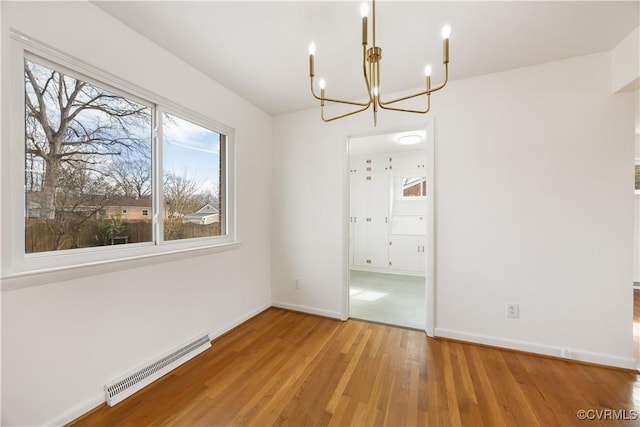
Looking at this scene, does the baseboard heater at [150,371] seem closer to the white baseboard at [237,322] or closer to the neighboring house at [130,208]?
the white baseboard at [237,322]

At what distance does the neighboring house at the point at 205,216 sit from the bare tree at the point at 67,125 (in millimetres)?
758

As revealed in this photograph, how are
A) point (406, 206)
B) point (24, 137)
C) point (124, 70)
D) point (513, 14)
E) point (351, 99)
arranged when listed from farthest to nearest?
1. point (406, 206)
2. point (351, 99)
3. point (124, 70)
4. point (513, 14)
5. point (24, 137)

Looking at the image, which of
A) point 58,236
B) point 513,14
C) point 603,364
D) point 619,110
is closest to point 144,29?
point 58,236

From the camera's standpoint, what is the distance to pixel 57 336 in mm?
1383

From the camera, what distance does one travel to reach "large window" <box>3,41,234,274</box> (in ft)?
4.40

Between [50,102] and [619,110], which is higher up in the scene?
[619,110]

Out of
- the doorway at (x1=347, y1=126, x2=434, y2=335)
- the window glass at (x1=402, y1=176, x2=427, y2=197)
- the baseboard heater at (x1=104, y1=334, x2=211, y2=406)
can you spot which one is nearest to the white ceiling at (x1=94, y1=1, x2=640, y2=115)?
the doorway at (x1=347, y1=126, x2=434, y2=335)

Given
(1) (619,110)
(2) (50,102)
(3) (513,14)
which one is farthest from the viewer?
(1) (619,110)

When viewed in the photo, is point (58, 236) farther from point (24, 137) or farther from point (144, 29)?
point (144, 29)

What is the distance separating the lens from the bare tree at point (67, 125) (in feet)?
4.50

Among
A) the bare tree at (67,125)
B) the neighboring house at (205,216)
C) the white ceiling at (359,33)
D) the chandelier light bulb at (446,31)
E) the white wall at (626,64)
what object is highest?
the white ceiling at (359,33)

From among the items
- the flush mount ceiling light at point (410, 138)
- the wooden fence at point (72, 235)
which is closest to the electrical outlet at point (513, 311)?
the flush mount ceiling light at point (410, 138)

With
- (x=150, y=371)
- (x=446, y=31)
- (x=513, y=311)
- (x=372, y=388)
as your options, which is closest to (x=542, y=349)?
(x=513, y=311)

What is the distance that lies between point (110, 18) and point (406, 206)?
4.82 m
